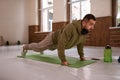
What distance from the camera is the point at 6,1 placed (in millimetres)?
8859

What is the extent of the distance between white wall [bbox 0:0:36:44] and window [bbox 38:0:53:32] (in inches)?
20.7

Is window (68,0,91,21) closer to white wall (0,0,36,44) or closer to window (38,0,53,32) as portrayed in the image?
window (38,0,53,32)

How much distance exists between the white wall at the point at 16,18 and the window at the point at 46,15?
525mm

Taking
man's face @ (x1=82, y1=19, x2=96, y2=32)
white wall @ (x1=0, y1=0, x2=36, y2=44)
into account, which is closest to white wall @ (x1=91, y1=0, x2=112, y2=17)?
man's face @ (x1=82, y1=19, x2=96, y2=32)

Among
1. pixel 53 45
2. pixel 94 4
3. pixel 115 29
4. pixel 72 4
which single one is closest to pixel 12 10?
pixel 72 4

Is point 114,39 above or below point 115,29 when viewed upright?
below

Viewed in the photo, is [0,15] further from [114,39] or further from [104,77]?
[104,77]

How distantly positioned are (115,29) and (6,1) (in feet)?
20.0

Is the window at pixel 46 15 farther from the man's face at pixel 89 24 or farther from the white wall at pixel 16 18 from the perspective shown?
the man's face at pixel 89 24

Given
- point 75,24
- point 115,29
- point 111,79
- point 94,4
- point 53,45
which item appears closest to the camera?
point 111,79

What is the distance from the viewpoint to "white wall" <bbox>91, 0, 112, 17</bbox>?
5836 mm

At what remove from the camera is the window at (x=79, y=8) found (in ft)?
22.0

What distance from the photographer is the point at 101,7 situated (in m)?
6.02

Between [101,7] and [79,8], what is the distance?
4.03 feet
